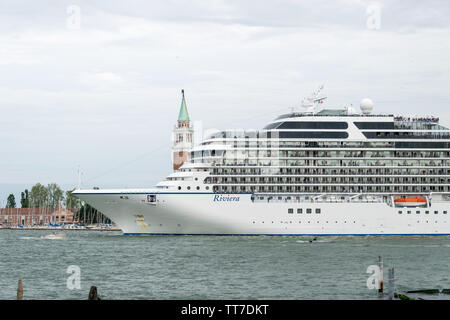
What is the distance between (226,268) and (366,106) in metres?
29.1

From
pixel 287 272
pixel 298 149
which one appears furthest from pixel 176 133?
pixel 287 272

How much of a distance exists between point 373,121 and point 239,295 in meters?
34.6

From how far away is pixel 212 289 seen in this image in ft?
92.2

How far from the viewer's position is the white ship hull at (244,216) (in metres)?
53.4

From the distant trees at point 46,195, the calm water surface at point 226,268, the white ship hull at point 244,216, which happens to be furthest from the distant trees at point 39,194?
the calm water surface at point 226,268

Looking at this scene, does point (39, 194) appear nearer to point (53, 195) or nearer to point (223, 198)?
point (53, 195)

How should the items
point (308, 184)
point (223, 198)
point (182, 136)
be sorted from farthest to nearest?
point (182, 136)
point (308, 184)
point (223, 198)

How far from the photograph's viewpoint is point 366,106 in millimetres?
59281

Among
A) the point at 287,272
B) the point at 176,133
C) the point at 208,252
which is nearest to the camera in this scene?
the point at 287,272

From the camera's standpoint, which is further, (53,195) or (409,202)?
(53,195)

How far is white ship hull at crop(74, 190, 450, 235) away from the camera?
53375 mm

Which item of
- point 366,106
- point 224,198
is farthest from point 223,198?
point 366,106

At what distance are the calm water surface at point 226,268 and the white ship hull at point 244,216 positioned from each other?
65.0 inches
